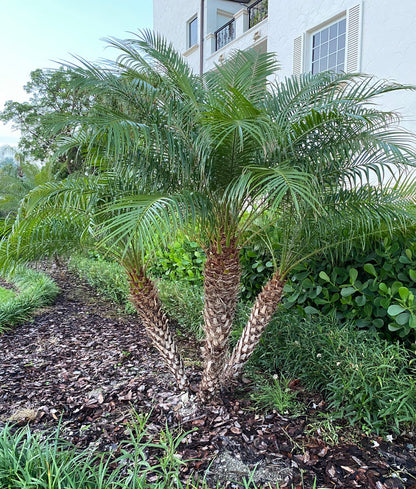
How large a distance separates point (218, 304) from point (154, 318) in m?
0.55

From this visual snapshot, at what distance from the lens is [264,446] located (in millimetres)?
2336

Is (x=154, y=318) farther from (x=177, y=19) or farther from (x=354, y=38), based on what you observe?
(x=177, y=19)

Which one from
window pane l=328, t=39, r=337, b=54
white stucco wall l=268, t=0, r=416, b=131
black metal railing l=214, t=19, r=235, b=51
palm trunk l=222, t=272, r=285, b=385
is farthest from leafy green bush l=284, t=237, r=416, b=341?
black metal railing l=214, t=19, r=235, b=51

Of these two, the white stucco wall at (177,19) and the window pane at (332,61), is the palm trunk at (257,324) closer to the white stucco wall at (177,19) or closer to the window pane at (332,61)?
the window pane at (332,61)

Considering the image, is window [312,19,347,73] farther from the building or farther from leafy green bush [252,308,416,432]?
leafy green bush [252,308,416,432]

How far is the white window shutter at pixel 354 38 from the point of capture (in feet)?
21.2

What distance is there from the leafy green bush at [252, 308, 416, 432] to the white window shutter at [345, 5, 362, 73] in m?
5.29

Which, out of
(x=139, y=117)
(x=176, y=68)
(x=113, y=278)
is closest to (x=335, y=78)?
(x=176, y=68)

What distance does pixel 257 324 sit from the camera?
2764 mm

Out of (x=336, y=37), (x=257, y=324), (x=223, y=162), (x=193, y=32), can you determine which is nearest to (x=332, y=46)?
(x=336, y=37)

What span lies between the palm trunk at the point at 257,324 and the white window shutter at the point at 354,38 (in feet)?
18.4

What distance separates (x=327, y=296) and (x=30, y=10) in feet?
56.5

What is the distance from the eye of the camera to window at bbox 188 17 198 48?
42.8ft

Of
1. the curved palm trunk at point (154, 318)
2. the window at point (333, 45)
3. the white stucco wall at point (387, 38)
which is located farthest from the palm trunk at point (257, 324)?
the window at point (333, 45)
